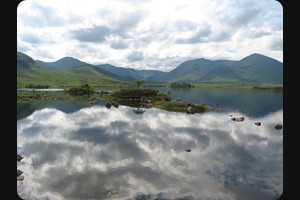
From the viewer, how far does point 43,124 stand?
69.0 m

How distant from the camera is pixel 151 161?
38594 mm

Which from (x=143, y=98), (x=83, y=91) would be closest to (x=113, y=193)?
(x=143, y=98)

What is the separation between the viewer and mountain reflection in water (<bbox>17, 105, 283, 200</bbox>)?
92.3 feet

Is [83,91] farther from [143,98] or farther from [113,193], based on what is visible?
[113,193]

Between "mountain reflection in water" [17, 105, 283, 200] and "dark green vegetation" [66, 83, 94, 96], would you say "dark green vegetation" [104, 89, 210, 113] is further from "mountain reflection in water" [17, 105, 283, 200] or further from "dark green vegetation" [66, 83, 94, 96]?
"dark green vegetation" [66, 83, 94, 96]

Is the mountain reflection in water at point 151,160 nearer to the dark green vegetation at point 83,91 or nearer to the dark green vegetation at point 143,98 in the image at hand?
the dark green vegetation at point 143,98

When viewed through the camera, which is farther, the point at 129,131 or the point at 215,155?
the point at 129,131

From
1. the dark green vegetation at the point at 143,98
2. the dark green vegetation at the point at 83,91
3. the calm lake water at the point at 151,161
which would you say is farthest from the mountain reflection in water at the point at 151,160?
the dark green vegetation at the point at 83,91

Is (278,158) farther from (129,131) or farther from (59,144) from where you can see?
(59,144)

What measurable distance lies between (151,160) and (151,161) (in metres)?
0.53

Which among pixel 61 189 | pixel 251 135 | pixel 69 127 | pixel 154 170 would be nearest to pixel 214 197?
pixel 154 170

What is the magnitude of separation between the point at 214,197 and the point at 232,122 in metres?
47.6
